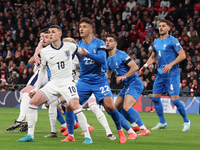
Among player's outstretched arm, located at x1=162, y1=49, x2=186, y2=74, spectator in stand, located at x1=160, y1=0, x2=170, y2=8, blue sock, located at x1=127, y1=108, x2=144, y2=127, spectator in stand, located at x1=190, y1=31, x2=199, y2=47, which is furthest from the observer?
spectator in stand, located at x1=160, y1=0, x2=170, y2=8

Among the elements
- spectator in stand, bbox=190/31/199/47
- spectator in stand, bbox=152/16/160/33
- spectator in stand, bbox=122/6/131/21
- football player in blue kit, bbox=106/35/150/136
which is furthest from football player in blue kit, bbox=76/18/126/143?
spectator in stand, bbox=122/6/131/21

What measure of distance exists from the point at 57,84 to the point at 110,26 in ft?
47.5

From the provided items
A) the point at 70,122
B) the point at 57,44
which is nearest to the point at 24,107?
the point at 70,122

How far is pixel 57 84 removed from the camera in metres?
6.58

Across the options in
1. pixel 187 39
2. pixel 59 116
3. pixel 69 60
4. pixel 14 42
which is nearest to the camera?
pixel 69 60

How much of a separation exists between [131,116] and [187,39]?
36.4ft

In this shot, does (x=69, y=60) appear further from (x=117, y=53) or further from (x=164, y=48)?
(x=164, y=48)

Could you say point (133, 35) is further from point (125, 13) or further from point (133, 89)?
point (133, 89)

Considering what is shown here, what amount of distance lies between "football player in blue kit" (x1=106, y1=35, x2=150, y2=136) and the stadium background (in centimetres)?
892

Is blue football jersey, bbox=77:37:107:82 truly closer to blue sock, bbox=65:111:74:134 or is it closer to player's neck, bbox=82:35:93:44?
player's neck, bbox=82:35:93:44

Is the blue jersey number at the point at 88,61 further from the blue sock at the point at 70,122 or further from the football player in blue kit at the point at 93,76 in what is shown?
the blue sock at the point at 70,122

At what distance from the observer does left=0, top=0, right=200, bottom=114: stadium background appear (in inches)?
688

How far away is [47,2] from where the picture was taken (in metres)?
24.8

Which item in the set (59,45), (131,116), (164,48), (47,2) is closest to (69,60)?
(59,45)
